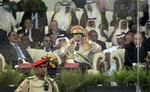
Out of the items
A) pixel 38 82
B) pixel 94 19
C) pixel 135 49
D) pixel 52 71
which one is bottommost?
pixel 52 71

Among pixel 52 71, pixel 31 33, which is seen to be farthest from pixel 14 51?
pixel 52 71

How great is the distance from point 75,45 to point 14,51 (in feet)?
7.31

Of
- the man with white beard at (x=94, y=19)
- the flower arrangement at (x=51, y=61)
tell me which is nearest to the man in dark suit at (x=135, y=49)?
the man with white beard at (x=94, y=19)

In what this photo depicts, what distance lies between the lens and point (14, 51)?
65.7ft

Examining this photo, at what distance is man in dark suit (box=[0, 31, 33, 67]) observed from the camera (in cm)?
1984

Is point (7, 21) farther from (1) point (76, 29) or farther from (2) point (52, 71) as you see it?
(2) point (52, 71)

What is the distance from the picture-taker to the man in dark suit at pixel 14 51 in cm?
1984

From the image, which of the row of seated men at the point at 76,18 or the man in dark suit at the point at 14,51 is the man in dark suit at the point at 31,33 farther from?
the man in dark suit at the point at 14,51

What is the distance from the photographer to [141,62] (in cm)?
1958

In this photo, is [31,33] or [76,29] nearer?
[31,33]

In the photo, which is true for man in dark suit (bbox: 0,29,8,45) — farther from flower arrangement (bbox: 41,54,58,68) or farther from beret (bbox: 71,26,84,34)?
beret (bbox: 71,26,84,34)

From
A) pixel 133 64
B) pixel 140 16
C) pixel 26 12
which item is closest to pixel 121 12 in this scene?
pixel 140 16

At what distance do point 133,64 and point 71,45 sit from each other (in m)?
2.35

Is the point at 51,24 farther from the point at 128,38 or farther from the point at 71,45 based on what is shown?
the point at 128,38
